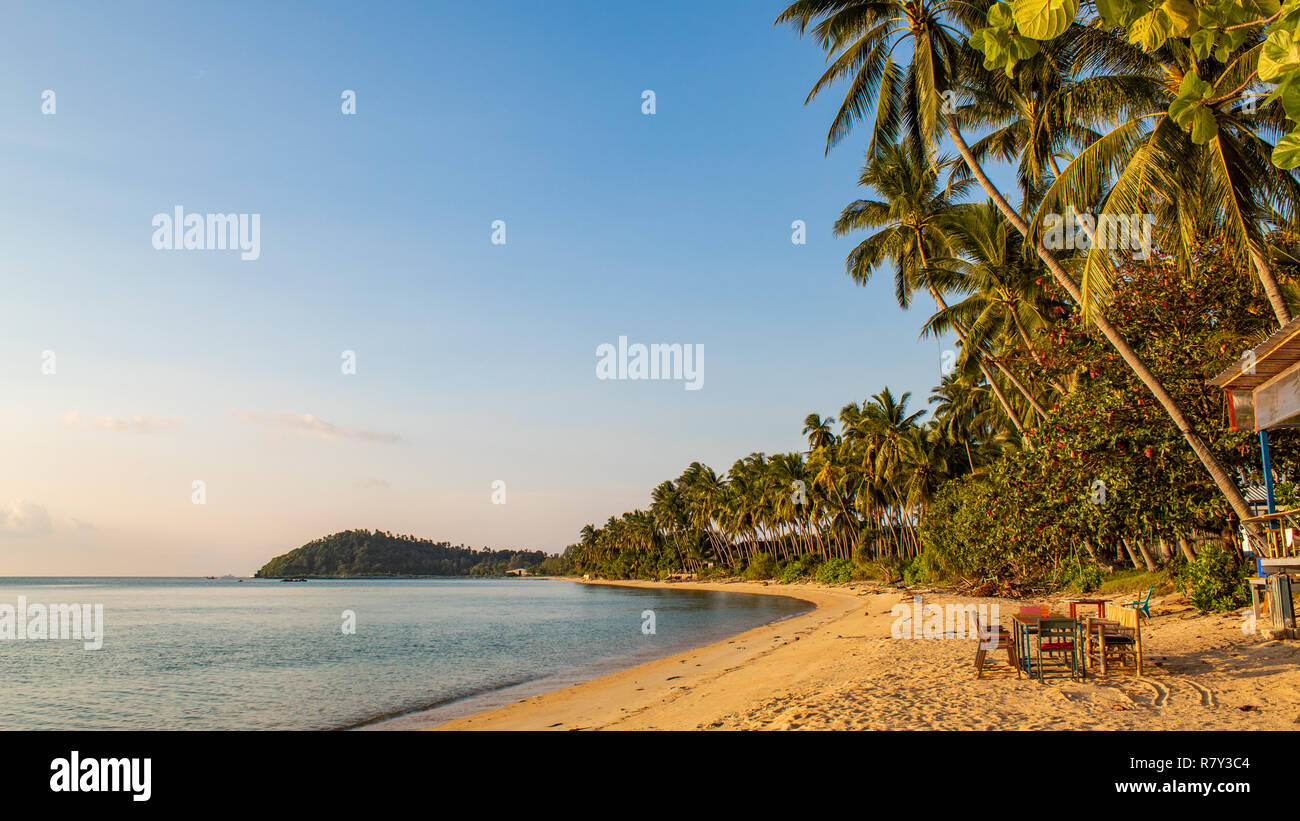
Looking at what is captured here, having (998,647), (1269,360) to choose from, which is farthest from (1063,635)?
(1269,360)

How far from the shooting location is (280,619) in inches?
1895

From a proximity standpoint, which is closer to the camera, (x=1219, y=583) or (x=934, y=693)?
(x=934, y=693)

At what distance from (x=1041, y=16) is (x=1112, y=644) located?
30.9 feet

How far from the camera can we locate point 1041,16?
8.52 feet

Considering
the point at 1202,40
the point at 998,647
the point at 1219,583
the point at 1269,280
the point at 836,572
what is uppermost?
the point at 1269,280

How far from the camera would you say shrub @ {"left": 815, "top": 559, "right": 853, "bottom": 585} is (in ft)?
182

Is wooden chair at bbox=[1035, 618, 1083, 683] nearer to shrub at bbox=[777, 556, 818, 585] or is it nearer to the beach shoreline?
the beach shoreline

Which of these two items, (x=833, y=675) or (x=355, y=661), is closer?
(x=833, y=675)

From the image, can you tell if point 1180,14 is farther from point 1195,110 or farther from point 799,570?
point 799,570

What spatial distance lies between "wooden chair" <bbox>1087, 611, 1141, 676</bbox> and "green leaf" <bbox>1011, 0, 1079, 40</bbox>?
9065mm

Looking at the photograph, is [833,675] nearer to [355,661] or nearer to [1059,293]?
[1059,293]
